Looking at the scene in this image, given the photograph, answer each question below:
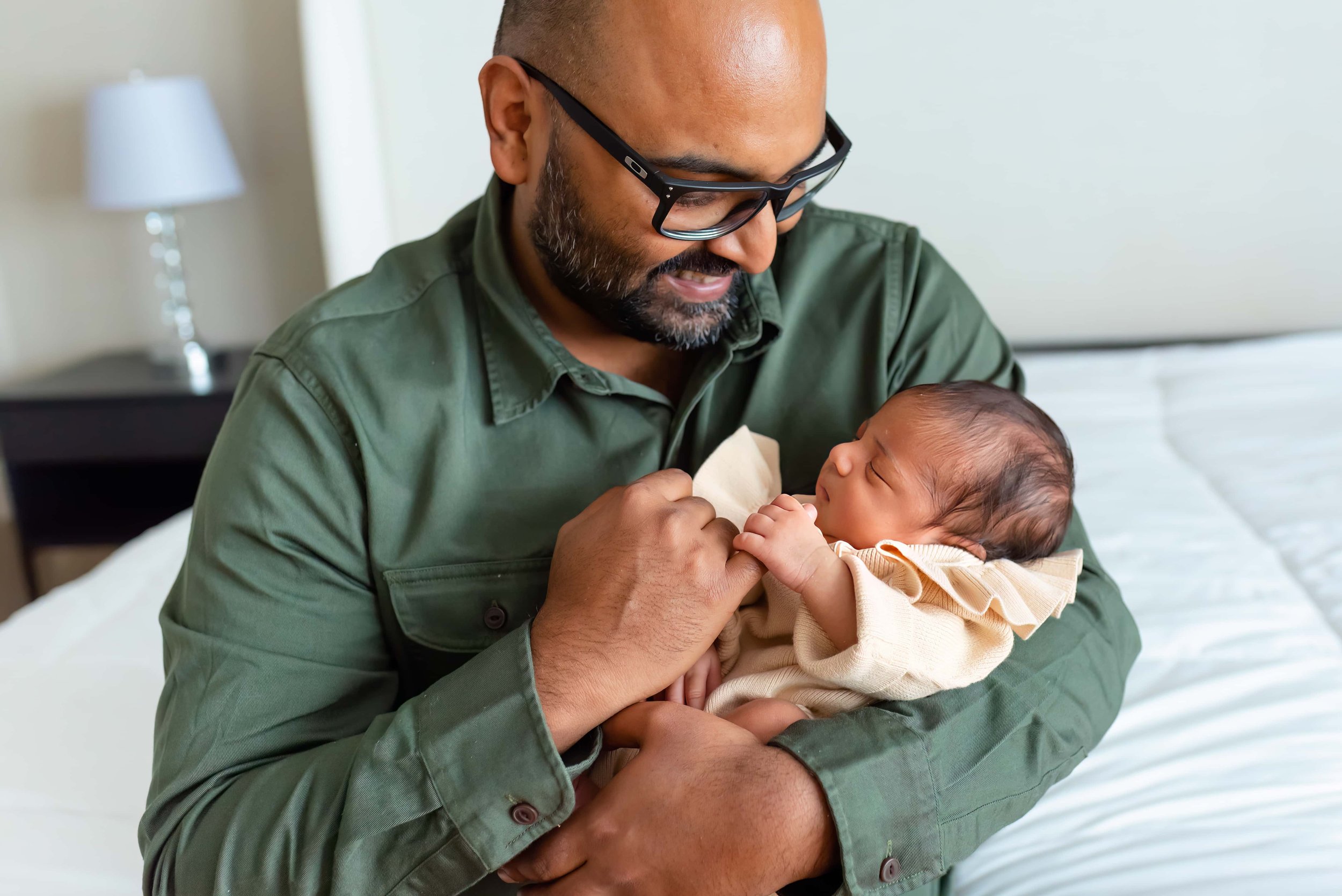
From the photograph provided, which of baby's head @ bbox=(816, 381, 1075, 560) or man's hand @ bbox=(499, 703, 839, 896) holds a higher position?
baby's head @ bbox=(816, 381, 1075, 560)

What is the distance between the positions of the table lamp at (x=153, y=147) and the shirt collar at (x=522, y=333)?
A: 1.81m

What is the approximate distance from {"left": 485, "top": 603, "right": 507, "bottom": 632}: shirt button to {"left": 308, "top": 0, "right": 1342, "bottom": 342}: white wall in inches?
73.7

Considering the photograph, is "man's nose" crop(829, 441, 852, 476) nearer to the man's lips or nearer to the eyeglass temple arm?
the man's lips

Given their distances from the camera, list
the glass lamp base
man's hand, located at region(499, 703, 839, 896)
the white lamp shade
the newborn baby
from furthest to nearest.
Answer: the glass lamp base
the white lamp shade
the newborn baby
man's hand, located at region(499, 703, 839, 896)

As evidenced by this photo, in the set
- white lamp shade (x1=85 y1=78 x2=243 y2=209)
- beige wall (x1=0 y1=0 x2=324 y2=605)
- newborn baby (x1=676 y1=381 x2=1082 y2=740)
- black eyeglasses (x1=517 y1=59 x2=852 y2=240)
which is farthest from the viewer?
beige wall (x1=0 y1=0 x2=324 y2=605)

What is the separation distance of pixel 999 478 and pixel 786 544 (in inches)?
10.8

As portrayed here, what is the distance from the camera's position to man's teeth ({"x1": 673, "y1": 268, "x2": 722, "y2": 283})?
1216 mm

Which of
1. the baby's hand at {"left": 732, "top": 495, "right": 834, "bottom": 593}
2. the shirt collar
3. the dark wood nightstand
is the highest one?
the shirt collar

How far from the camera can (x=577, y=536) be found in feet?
3.54

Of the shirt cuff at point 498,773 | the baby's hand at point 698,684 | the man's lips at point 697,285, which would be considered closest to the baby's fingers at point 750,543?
the baby's hand at point 698,684

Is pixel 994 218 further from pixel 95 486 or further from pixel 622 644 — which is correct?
pixel 95 486

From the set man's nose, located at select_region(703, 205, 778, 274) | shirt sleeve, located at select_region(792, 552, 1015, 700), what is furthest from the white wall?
shirt sleeve, located at select_region(792, 552, 1015, 700)

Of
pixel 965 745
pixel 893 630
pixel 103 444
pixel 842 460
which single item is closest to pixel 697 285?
pixel 842 460

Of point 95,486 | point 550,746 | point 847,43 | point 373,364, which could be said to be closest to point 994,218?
point 847,43
